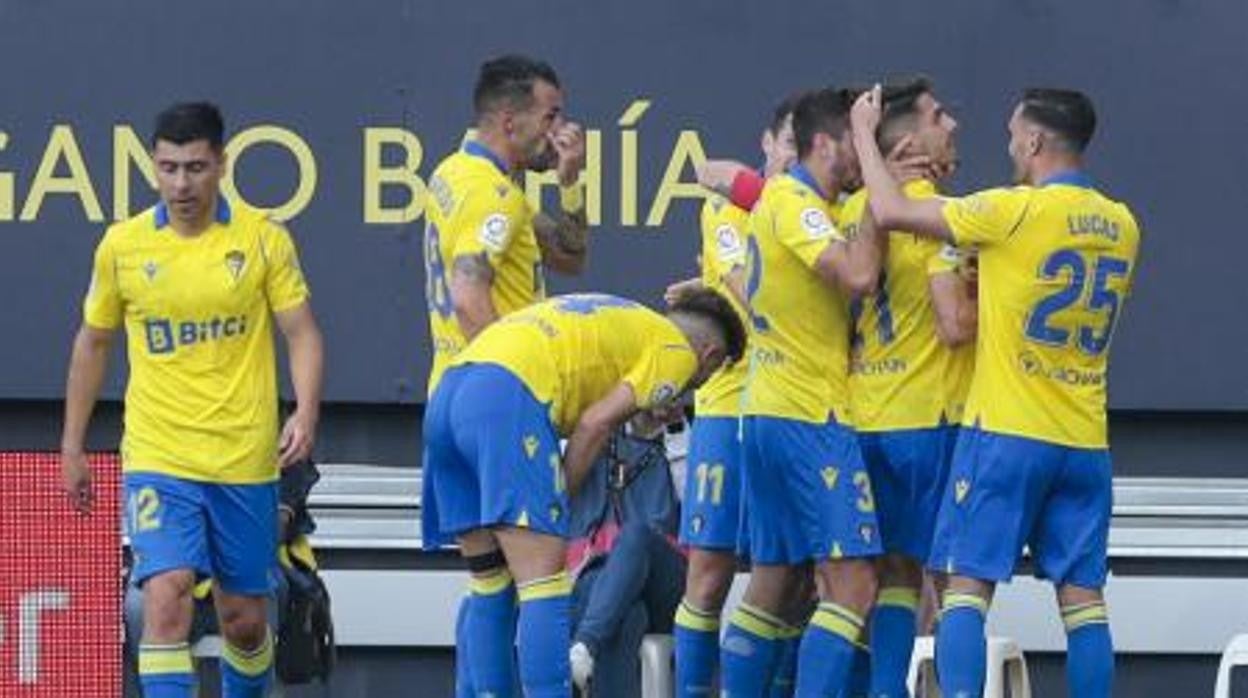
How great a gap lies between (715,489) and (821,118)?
1046 mm

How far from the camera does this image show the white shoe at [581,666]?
34.2 ft

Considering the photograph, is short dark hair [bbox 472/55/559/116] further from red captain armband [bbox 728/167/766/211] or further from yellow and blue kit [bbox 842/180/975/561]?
yellow and blue kit [bbox 842/180/975/561]

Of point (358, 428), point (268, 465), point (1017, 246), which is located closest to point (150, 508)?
point (268, 465)

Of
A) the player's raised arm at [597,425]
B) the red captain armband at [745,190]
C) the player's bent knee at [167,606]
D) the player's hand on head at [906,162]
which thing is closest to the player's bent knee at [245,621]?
the player's bent knee at [167,606]

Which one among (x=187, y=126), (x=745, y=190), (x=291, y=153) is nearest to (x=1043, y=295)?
(x=745, y=190)

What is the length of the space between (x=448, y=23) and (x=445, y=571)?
1535 mm

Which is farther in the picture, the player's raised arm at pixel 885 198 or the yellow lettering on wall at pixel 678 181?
the yellow lettering on wall at pixel 678 181

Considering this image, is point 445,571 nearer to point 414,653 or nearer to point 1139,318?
point 414,653

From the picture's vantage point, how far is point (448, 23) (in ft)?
36.9

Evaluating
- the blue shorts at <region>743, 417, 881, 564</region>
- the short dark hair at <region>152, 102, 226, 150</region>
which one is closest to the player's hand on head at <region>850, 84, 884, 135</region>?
the blue shorts at <region>743, 417, 881, 564</region>

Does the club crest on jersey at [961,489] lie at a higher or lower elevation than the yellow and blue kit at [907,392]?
lower

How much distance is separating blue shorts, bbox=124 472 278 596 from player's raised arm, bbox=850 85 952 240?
177 centimetres

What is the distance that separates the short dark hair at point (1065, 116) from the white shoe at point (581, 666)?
1.83 meters

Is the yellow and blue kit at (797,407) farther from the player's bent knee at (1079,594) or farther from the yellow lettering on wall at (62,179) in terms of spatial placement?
the yellow lettering on wall at (62,179)
